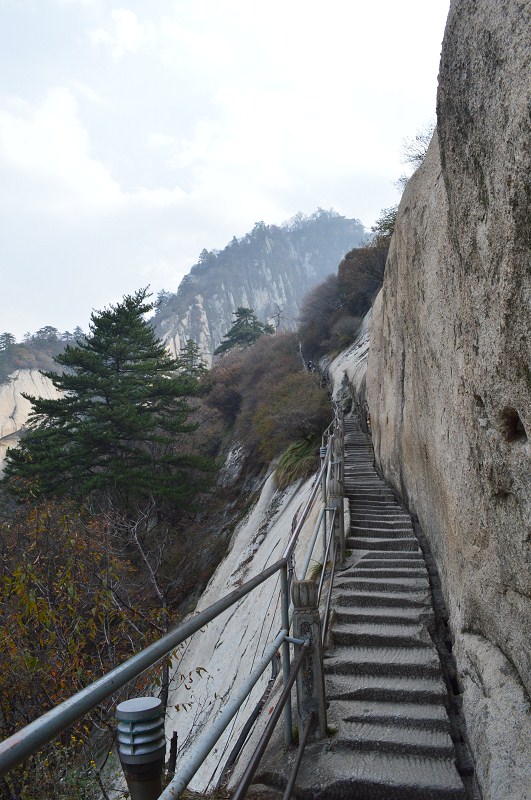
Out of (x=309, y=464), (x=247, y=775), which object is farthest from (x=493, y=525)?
(x=309, y=464)

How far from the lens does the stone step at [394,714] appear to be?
3.67 meters

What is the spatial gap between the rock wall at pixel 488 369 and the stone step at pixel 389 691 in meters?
0.22

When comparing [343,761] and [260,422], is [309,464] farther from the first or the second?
[343,761]

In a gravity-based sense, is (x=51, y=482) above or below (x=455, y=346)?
below

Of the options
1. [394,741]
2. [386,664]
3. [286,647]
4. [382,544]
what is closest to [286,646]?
[286,647]

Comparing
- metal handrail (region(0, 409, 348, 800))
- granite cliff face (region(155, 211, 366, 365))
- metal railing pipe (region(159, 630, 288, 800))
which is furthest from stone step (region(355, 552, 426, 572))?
granite cliff face (region(155, 211, 366, 365))

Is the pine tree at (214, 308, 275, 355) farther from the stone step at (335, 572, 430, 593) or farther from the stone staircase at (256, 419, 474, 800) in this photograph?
the stone step at (335, 572, 430, 593)

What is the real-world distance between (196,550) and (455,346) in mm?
14958

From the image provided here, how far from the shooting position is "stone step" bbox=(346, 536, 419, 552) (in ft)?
22.5

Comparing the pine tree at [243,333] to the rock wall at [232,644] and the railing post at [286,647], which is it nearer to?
the rock wall at [232,644]

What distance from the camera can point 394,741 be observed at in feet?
11.4

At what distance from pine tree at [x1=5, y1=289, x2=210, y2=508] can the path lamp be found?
15.7 metres

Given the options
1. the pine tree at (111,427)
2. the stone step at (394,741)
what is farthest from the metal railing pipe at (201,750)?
the pine tree at (111,427)

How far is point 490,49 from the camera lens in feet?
8.12
